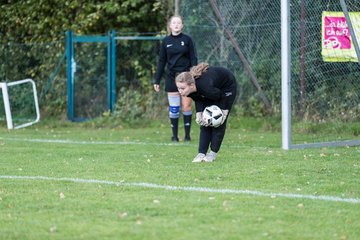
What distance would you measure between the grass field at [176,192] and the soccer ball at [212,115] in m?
0.50

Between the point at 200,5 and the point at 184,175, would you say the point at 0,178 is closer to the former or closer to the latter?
the point at 184,175

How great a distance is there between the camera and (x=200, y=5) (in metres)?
17.9

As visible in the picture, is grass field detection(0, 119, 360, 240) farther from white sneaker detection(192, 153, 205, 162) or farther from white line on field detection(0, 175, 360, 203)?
white sneaker detection(192, 153, 205, 162)

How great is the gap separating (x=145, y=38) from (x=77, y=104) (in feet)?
7.23

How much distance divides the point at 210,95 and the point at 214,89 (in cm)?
9

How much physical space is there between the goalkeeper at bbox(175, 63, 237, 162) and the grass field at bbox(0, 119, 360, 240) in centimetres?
25

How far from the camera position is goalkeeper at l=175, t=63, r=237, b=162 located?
444 inches

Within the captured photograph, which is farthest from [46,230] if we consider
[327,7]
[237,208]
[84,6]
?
[84,6]

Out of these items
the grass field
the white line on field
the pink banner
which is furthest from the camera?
the pink banner

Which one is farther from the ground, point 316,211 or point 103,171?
point 316,211

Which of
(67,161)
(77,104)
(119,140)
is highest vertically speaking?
(67,161)

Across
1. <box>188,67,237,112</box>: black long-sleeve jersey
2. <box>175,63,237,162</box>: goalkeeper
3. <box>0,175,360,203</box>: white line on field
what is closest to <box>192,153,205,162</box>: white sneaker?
<box>175,63,237,162</box>: goalkeeper

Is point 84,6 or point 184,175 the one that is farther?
point 84,6

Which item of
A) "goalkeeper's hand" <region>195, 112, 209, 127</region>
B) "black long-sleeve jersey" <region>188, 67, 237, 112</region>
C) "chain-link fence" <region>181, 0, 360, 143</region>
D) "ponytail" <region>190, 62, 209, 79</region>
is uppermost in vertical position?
"ponytail" <region>190, 62, 209, 79</region>
